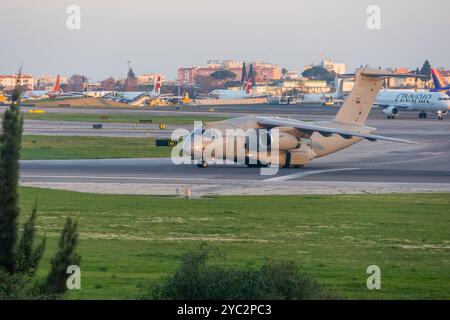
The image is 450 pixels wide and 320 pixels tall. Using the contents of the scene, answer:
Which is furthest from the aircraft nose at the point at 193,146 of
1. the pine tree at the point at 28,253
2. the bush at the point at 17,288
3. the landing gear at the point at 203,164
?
the bush at the point at 17,288

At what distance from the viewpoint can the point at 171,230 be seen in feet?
87.6

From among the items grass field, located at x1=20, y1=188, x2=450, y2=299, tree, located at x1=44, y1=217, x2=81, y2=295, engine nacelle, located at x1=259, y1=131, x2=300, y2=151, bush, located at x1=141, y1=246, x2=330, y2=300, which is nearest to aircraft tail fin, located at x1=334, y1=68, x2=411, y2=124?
engine nacelle, located at x1=259, y1=131, x2=300, y2=151

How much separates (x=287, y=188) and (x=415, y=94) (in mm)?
83079

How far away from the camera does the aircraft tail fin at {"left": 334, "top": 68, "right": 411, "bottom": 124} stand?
51344 mm

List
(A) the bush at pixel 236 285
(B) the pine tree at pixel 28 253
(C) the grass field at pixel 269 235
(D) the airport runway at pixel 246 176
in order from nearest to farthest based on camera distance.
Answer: (A) the bush at pixel 236 285, (B) the pine tree at pixel 28 253, (C) the grass field at pixel 269 235, (D) the airport runway at pixel 246 176

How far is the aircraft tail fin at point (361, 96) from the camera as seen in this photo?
51.3 meters

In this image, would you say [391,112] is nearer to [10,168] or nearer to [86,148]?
[86,148]

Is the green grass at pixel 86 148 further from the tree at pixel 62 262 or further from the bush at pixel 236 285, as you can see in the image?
the bush at pixel 236 285

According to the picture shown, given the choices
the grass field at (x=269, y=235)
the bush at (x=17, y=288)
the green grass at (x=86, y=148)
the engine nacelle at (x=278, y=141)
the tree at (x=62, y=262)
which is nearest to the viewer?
the bush at (x=17, y=288)

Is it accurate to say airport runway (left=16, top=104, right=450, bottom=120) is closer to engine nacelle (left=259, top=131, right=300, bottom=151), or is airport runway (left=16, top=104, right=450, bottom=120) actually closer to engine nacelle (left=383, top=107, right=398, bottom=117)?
engine nacelle (left=383, top=107, right=398, bottom=117)

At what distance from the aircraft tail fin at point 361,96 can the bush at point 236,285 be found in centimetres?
3740

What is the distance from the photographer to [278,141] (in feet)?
156

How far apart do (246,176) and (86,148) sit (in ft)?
63.3

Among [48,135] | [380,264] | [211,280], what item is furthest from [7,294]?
[48,135]
